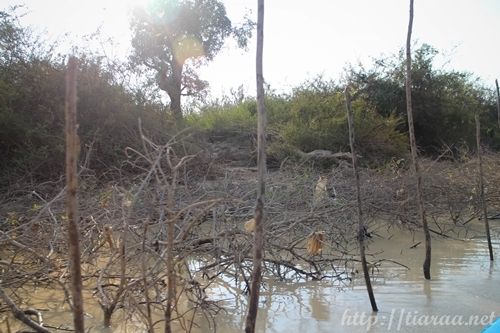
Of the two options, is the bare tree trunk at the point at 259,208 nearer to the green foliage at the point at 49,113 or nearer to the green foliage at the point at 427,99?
the green foliage at the point at 49,113

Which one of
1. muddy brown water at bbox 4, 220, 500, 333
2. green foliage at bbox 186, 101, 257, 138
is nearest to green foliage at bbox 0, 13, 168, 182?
green foliage at bbox 186, 101, 257, 138

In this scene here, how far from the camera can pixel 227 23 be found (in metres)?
17.7

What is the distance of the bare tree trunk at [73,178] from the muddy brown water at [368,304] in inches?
86.8

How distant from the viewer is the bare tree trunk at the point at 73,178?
172 cm

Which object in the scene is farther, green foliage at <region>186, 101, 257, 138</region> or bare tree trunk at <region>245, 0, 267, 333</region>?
green foliage at <region>186, 101, 257, 138</region>

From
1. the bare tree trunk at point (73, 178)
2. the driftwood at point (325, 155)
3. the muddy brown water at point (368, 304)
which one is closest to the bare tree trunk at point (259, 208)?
the bare tree trunk at point (73, 178)

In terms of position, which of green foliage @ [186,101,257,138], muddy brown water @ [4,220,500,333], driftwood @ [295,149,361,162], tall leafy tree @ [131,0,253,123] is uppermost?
tall leafy tree @ [131,0,253,123]

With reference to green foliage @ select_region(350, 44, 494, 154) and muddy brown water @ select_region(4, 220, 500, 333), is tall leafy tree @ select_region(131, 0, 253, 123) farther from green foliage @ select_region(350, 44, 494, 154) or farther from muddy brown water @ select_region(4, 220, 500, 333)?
muddy brown water @ select_region(4, 220, 500, 333)

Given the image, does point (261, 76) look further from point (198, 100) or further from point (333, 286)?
point (198, 100)

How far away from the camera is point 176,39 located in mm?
16859

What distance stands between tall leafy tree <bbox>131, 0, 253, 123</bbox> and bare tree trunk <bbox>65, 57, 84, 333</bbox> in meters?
14.5

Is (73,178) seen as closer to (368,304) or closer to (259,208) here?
(259,208)

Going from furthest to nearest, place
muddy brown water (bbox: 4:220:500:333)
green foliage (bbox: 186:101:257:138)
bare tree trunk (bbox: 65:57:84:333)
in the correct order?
green foliage (bbox: 186:101:257:138) → muddy brown water (bbox: 4:220:500:333) → bare tree trunk (bbox: 65:57:84:333)

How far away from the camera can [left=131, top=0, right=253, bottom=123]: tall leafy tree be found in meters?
16.5
